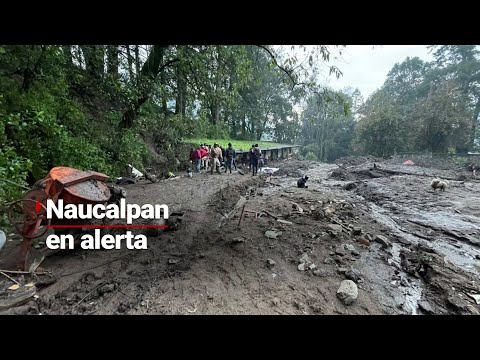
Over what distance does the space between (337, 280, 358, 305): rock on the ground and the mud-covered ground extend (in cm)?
7

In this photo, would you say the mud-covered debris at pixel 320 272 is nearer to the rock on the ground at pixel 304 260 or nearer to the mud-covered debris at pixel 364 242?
the rock on the ground at pixel 304 260

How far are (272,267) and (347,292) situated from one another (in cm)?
129

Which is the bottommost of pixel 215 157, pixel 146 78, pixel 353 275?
pixel 353 275

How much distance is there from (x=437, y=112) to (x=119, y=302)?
38530 mm

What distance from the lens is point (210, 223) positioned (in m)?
6.09

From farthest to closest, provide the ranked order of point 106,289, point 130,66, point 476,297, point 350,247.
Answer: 1. point 130,66
2. point 350,247
3. point 476,297
4. point 106,289

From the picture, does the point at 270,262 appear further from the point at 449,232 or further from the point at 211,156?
the point at 211,156

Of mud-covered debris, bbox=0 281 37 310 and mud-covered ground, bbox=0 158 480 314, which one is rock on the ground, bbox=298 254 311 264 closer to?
mud-covered ground, bbox=0 158 480 314

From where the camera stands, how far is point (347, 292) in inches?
143

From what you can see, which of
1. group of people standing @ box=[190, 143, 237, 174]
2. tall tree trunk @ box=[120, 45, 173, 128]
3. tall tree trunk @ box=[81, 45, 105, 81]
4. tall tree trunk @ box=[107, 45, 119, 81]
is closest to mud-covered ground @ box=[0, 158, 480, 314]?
tall tree trunk @ box=[120, 45, 173, 128]

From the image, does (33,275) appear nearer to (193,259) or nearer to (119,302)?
(119,302)

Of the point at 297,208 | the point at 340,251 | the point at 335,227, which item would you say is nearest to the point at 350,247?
the point at 340,251

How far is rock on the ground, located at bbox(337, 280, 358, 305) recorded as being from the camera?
3.56m
